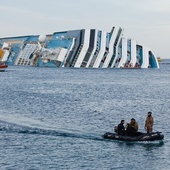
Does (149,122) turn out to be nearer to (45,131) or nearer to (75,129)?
A: (75,129)

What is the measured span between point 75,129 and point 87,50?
90.8 metres

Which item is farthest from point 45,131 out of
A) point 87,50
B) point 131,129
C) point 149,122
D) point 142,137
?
point 87,50

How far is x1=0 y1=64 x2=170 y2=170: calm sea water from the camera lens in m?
38.3

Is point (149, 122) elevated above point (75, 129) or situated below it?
above

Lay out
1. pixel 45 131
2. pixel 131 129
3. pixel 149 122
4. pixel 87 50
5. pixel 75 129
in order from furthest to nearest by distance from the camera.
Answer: pixel 87 50
pixel 75 129
pixel 45 131
pixel 149 122
pixel 131 129

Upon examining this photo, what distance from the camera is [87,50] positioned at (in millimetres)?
141125

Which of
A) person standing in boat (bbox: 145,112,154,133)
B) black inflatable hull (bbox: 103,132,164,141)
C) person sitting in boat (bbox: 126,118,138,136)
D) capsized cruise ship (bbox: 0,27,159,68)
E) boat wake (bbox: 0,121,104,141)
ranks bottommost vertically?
boat wake (bbox: 0,121,104,141)

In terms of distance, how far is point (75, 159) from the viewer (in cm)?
3884

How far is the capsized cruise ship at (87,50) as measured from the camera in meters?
143

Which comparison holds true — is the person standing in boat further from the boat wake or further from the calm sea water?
the boat wake

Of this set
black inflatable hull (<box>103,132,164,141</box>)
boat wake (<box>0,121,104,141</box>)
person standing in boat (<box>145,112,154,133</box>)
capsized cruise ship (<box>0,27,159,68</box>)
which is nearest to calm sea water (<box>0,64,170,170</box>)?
boat wake (<box>0,121,104,141</box>)

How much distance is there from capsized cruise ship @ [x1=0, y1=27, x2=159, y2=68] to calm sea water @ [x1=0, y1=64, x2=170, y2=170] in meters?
52.0

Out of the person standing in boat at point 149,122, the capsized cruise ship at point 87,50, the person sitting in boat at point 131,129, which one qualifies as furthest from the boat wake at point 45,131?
the capsized cruise ship at point 87,50

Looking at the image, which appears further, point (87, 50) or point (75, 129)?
point (87, 50)
